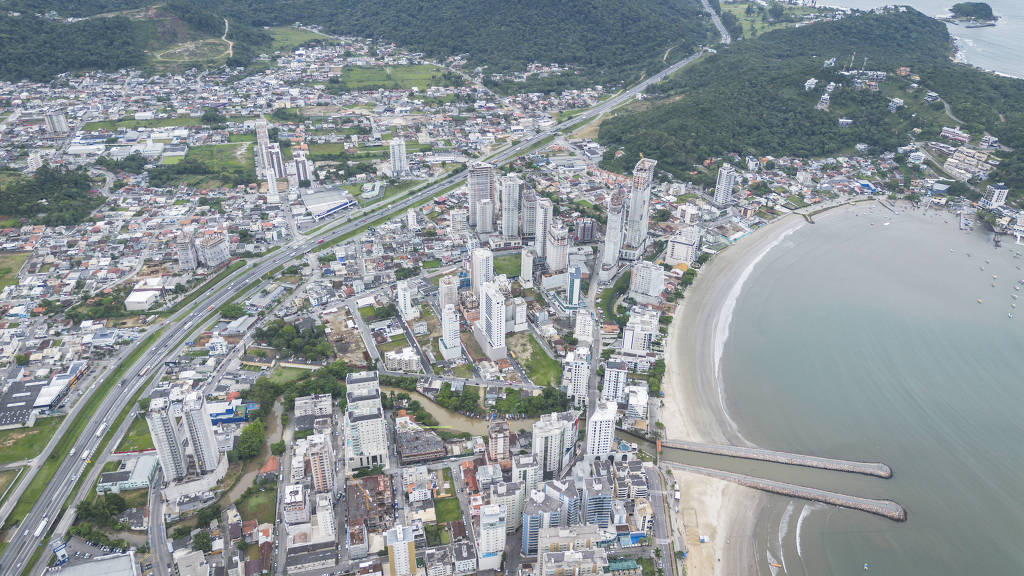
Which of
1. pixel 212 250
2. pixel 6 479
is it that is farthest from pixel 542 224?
pixel 6 479

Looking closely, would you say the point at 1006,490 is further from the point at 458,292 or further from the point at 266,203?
the point at 266,203

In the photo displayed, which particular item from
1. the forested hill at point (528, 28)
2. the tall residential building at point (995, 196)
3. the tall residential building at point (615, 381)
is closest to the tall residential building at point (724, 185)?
the tall residential building at point (995, 196)

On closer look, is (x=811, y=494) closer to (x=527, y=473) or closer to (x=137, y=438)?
(x=527, y=473)

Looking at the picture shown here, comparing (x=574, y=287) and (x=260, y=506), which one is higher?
(x=574, y=287)

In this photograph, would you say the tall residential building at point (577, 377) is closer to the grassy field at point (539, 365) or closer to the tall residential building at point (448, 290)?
the grassy field at point (539, 365)

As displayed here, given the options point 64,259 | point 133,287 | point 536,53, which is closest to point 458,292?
point 133,287

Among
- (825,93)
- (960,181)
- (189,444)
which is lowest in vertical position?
(189,444)
